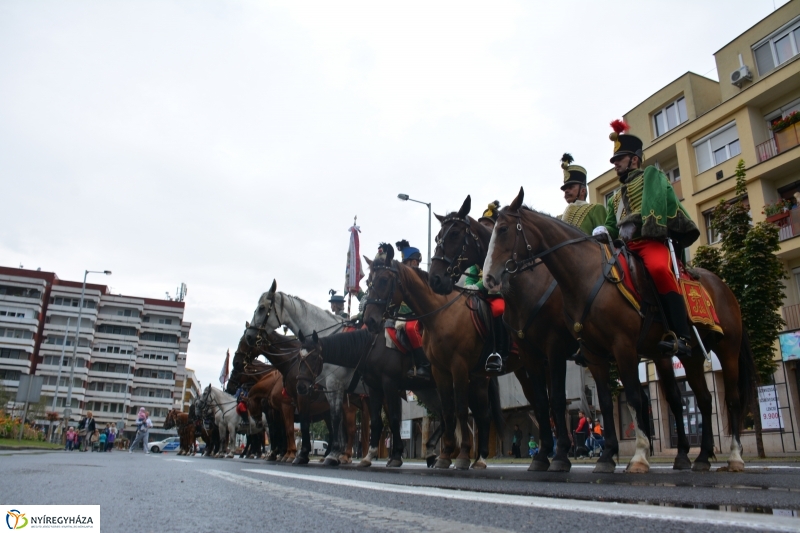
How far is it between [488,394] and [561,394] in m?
3.60

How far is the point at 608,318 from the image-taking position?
6.07 m

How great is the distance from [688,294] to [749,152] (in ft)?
78.2

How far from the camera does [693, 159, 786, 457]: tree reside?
15773mm

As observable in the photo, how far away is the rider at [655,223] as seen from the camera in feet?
20.5

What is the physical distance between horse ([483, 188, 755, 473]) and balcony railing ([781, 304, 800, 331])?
18741 millimetres

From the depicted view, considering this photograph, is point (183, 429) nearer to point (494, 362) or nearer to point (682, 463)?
point (494, 362)

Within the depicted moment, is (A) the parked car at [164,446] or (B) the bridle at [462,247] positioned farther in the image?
(A) the parked car at [164,446]

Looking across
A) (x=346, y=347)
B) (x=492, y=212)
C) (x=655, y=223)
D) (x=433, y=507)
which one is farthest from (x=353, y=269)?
(x=433, y=507)

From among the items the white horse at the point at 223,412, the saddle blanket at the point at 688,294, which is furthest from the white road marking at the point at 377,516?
the white horse at the point at 223,412

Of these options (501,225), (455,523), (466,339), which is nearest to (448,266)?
(466,339)

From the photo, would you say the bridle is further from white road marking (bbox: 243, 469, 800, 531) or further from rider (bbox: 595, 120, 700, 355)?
white road marking (bbox: 243, 469, 800, 531)

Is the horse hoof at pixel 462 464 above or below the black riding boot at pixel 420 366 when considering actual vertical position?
below

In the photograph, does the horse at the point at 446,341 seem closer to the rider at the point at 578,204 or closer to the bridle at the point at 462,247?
the bridle at the point at 462,247

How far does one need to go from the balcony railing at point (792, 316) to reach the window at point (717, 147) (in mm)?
7650
